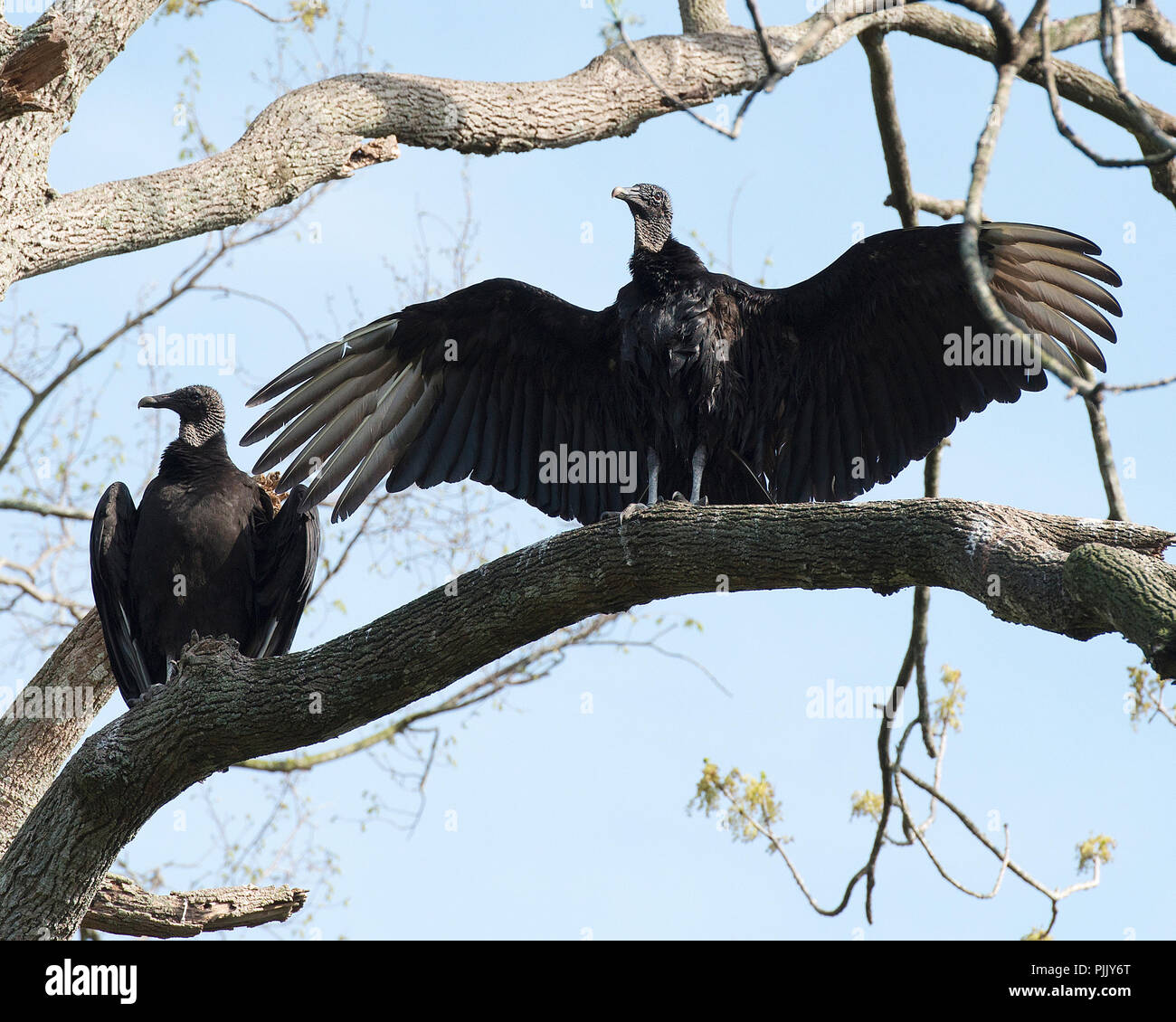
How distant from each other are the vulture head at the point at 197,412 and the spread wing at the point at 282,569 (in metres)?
0.37

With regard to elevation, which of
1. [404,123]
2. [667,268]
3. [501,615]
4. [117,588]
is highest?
[404,123]

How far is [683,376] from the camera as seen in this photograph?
4.26 metres

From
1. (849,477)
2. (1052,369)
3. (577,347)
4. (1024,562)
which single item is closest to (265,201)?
(577,347)

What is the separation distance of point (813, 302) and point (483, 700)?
4.56 m

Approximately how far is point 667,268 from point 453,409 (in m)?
0.99

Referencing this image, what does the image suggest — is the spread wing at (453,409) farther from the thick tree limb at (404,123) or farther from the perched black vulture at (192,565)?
the thick tree limb at (404,123)

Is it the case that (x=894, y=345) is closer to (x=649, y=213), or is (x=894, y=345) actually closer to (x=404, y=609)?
(x=649, y=213)

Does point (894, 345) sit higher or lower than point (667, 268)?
lower

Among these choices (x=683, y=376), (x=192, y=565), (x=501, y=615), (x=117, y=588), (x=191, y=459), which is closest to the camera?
(x=501, y=615)

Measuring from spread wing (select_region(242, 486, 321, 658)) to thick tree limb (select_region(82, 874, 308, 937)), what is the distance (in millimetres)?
873

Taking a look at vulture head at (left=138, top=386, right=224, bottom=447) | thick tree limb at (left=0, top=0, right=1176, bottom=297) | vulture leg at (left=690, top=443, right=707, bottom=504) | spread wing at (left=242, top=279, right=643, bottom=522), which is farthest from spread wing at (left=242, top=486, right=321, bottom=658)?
vulture leg at (left=690, top=443, right=707, bottom=504)

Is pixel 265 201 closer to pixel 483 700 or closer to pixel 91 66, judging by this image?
pixel 91 66

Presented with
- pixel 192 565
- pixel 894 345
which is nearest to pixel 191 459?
pixel 192 565

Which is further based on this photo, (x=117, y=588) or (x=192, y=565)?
(x=117, y=588)
